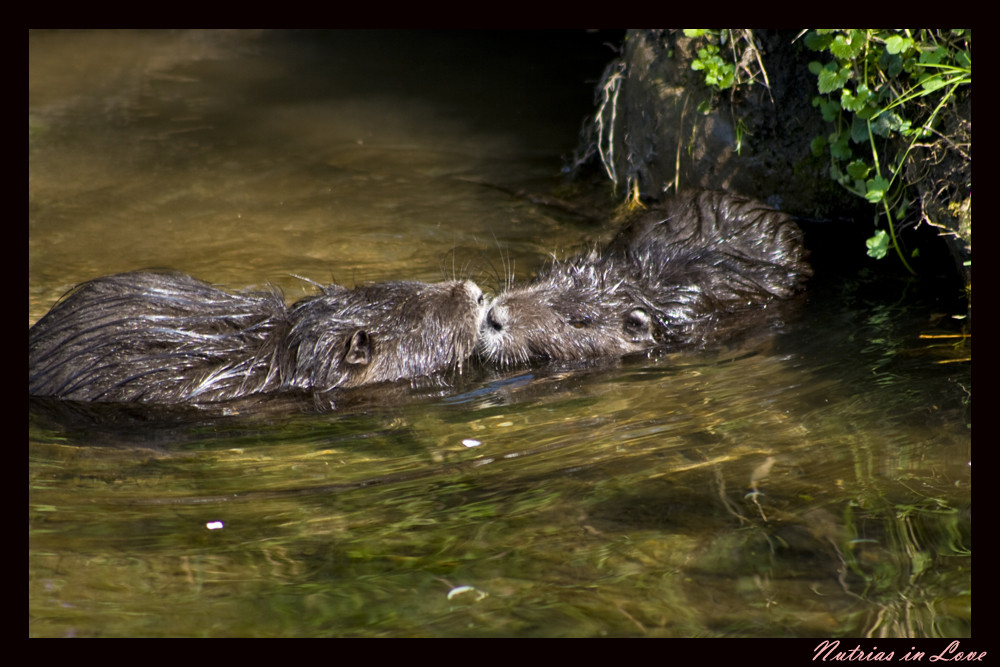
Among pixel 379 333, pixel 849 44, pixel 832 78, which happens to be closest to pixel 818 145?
pixel 832 78

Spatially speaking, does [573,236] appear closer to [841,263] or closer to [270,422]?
[841,263]

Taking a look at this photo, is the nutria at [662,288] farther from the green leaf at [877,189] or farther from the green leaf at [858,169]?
the green leaf at [877,189]

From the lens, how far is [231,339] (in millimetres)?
5336

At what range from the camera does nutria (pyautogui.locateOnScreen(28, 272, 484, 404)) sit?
5.08 metres

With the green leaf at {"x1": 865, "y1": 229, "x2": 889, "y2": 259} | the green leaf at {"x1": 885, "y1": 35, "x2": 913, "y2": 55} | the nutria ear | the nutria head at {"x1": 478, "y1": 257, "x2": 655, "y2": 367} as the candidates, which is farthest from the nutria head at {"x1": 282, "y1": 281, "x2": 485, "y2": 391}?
the green leaf at {"x1": 885, "y1": 35, "x2": 913, "y2": 55}

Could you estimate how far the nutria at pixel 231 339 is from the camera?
16.7 ft

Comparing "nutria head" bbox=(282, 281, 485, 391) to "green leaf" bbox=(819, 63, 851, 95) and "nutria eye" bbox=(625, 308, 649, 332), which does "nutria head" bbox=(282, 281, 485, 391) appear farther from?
"green leaf" bbox=(819, 63, 851, 95)

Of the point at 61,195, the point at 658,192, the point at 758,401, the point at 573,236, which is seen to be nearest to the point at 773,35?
the point at 658,192

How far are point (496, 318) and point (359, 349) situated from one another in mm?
789

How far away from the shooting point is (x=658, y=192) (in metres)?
7.52

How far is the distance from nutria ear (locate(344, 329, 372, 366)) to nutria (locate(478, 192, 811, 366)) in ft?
2.24

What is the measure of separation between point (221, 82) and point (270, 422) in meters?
6.62

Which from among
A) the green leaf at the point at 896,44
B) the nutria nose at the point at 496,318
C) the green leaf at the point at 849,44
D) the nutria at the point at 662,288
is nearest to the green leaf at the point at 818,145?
the nutria at the point at 662,288

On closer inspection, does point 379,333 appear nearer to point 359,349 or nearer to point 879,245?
point 359,349
